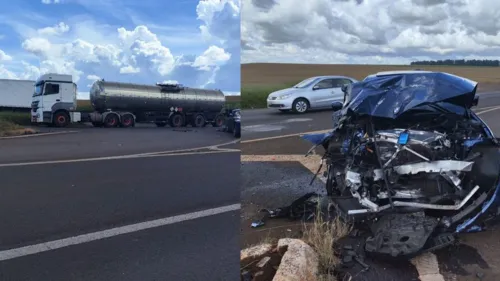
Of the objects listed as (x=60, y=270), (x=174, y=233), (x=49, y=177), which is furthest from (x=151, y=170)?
(x=60, y=270)

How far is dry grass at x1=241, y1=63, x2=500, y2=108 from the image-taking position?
187cm

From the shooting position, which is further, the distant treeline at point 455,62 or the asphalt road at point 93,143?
the asphalt road at point 93,143

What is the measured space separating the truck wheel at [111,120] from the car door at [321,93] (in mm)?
2606

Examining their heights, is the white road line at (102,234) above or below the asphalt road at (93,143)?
below

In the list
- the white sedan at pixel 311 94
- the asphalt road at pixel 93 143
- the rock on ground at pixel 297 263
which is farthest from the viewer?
the asphalt road at pixel 93 143

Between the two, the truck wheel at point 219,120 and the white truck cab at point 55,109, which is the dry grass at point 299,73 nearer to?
the truck wheel at point 219,120

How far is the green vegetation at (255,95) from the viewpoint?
6.02ft

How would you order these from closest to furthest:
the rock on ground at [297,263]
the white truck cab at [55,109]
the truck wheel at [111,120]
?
the rock on ground at [297,263] < the white truck cab at [55,109] < the truck wheel at [111,120]

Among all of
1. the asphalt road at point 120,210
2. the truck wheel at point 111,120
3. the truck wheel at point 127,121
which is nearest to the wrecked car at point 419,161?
the asphalt road at point 120,210

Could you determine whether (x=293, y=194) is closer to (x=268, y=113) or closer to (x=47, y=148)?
(x=268, y=113)

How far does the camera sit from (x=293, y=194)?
394 cm

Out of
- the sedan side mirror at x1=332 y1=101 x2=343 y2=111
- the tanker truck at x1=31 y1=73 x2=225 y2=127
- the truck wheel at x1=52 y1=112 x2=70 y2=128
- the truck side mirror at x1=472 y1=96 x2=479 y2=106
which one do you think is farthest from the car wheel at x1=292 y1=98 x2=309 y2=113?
the truck wheel at x1=52 y1=112 x2=70 y2=128

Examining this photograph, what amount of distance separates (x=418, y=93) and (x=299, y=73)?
668mm

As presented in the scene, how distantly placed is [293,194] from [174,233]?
107 centimetres
